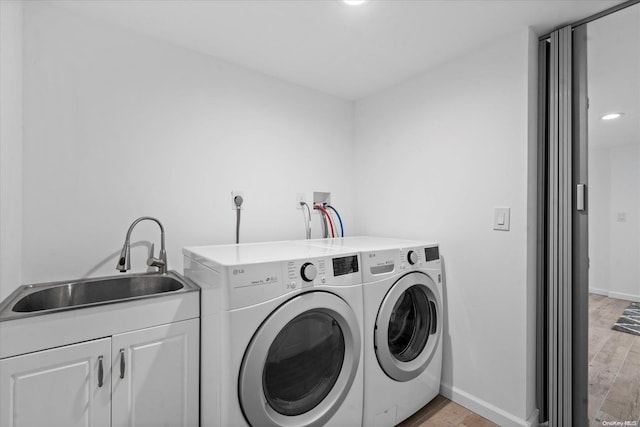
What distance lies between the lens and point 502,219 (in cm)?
167

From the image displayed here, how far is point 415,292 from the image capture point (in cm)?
181

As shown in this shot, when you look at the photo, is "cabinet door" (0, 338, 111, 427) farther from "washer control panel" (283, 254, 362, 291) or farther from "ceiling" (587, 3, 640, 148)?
"ceiling" (587, 3, 640, 148)

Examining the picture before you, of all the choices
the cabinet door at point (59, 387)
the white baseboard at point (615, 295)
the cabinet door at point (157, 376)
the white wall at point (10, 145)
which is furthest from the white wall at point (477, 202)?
the white wall at point (10, 145)

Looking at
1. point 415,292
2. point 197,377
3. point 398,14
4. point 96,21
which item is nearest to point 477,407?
point 415,292

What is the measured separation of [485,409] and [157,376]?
5.71 ft

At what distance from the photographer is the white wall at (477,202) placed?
1603mm

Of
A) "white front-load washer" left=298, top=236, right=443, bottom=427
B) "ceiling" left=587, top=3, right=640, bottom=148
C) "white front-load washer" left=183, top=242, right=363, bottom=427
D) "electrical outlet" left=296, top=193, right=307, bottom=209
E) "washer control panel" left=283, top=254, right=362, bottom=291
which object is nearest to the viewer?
"white front-load washer" left=183, top=242, right=363, bottom=427

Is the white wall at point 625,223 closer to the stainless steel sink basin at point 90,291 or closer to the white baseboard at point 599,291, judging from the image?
the white baseboard at point 599,291

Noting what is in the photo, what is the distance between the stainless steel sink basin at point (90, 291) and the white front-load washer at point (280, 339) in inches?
7.5

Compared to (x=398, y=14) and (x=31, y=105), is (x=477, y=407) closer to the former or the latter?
(x=398, y=14)

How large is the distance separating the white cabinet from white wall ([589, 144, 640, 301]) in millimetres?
1964

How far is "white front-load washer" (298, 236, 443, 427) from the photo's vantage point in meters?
1.50

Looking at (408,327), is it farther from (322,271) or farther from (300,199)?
(300,199)

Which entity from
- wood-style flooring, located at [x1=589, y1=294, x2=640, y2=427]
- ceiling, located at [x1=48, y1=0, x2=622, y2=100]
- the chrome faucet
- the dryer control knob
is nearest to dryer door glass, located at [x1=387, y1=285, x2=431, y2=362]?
the dryer control knob
